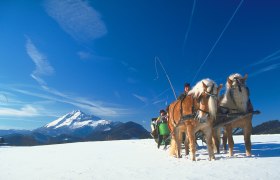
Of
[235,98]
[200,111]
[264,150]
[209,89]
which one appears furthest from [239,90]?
[264,150]

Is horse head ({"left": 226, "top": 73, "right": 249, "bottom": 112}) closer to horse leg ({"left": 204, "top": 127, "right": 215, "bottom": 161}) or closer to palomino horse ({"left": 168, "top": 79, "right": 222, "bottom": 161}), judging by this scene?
palomino horse ({"left": 168, "top": 79, "right": 222, "bottom": 161})

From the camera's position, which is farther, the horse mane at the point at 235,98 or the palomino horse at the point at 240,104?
the horse mane at the point at 235,98

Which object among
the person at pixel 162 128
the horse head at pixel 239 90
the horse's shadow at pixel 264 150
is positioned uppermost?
the horse head at pixel 239 90

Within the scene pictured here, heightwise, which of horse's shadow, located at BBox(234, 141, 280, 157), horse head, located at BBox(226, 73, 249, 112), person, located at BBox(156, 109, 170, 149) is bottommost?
horse's shadow, located at BBox(234, 141, 280, 157)

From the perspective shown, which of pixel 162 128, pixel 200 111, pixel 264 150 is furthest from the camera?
pixel 162 128

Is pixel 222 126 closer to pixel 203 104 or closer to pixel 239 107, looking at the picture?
pixel 239 107

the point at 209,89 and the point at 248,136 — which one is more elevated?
the point at 209,89

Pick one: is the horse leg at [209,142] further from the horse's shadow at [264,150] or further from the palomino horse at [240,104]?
the horse's shadow at [264,150]

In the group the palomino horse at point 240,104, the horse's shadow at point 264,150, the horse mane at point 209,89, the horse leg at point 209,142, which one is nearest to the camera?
the horse mane at point 209,89

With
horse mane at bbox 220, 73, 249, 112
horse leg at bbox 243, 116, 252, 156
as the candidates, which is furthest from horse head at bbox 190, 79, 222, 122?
horse leg at bbox 243, 116, 252, 156

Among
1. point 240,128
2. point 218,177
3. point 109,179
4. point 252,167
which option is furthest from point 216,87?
point 109,179

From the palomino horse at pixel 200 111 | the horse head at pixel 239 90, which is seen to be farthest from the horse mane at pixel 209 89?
the horse head at pixel 239 90

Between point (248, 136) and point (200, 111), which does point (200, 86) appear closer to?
point (200, 111)

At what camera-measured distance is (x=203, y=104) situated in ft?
30.0
